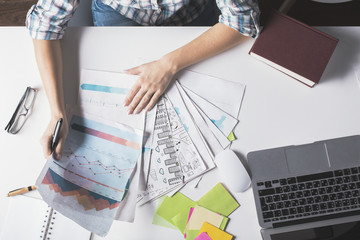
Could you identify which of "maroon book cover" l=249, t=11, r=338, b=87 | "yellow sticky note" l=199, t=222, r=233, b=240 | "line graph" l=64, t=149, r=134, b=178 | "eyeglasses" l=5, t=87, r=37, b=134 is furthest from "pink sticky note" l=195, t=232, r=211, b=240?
"eyeglasses" l=5, t=87, r=37, b=134

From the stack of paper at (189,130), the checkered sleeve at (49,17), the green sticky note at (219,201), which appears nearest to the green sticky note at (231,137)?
the stack of paper at (189,130)

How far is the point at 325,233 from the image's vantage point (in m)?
0.77

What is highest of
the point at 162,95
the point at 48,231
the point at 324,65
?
the point at 324,65

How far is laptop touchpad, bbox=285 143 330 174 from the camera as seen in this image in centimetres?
79

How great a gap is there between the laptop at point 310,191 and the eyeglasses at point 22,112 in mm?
646

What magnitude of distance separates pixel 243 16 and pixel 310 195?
491 mm

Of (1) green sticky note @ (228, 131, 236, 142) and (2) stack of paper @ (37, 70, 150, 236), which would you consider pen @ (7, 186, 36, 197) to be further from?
(1) green sticky note @ (228, 131, 236, 142)

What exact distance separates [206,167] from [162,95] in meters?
0.24

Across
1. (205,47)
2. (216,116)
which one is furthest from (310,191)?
(205,47)

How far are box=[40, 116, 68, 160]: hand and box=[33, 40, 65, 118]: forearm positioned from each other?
0.07 ft

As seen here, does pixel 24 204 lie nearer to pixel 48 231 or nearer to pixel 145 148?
pixel 48 231

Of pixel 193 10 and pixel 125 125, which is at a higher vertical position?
pixel 193 10

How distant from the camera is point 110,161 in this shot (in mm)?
842

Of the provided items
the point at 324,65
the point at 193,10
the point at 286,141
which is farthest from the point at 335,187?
the point at 193,10
